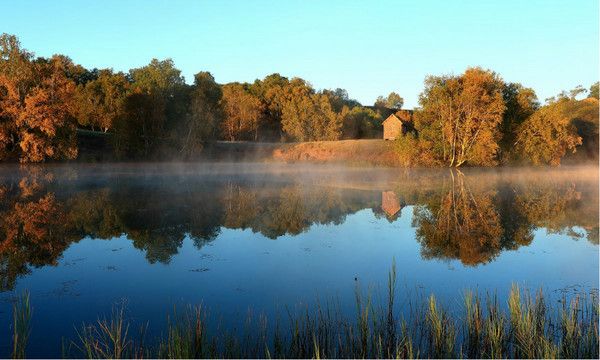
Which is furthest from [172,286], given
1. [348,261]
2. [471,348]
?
[471,348]

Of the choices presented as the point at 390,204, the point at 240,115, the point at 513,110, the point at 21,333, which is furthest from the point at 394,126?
the point at 21,333

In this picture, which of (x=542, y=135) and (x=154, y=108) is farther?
(x=154, y=108)

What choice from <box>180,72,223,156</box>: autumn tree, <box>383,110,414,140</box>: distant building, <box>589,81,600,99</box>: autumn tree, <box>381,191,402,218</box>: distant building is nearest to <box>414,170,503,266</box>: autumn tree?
<box>381,191,402,218</box>: distant building

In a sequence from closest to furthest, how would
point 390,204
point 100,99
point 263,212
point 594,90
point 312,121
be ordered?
point 263,212 < point 390,204 < point 100,99 < point 312,121 < point 594,90

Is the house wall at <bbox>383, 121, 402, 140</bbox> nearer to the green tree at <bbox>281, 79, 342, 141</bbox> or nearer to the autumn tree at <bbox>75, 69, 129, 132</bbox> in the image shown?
the green tree at <bbox>281, 79, 342, 141</bbox>

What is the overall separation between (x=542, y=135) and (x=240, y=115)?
145 ft

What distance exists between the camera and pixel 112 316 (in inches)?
320

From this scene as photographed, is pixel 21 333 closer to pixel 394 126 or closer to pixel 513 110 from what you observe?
pixel 513 110

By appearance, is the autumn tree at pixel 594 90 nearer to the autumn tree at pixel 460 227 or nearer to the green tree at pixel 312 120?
the green tree at pixel 312 120

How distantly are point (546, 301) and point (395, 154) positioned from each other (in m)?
46.3

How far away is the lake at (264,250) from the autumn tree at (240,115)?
4898cm

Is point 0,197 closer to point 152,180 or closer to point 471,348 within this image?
point 152,180

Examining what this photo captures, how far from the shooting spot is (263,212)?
69.2ft

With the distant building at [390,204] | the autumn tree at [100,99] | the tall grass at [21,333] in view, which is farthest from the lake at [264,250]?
the autumn tree at [100,99]
